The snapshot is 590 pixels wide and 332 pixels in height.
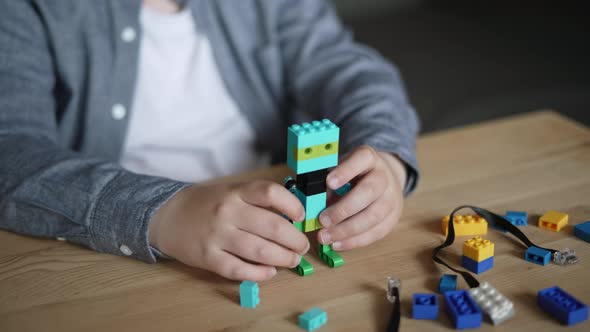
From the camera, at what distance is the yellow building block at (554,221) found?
27.9 inches

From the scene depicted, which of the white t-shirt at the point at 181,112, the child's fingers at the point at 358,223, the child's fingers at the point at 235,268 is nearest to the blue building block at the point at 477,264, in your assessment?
the child's fingers at the point at 358,223

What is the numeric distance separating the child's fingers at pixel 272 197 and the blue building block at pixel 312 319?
0.36 feet

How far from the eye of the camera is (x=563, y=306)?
0.55 metres

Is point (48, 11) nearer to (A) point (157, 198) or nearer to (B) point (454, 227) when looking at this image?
(A) point (157, 198)

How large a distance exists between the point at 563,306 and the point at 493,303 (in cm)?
6

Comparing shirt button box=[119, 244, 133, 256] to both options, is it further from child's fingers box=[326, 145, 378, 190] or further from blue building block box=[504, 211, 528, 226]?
blue building block box=[504, 211, 528, 226]

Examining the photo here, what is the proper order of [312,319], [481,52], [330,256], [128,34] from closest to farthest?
[312,319]
[330,256]
[128,34]
[481,52]

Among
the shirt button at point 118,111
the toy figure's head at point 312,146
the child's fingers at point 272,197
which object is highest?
the toy figure's head at point 312,146

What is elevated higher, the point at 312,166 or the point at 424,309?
the point at 312,166

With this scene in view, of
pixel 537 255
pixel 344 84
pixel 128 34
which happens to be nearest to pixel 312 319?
pixel 537 255

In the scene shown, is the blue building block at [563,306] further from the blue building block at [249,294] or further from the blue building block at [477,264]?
the blue building block at [249,294]

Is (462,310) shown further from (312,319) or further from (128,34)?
(128,34)

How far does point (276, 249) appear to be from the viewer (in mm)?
615

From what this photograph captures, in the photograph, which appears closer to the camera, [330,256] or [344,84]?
[330,256]
